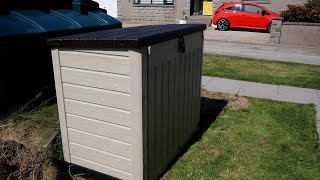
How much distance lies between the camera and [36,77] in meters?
4.64

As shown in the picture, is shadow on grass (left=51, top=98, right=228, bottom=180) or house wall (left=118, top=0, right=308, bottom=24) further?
house wall (left=118, top=0, right=308, bottom=24)

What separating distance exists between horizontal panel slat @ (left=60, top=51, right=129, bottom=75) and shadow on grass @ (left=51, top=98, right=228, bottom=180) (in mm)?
1210

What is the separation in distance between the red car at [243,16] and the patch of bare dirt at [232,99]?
12.7m

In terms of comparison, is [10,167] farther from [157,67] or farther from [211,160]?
[211,160]

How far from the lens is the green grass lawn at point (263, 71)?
794 cm

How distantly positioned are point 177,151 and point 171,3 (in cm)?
2158

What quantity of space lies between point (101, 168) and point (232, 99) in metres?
3.86

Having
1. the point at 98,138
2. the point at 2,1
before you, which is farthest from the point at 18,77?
the point at 98,138

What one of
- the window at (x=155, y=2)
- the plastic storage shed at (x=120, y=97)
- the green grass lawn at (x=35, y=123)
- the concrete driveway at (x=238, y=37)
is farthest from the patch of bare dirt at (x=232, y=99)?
the window at (x=155, y=2)

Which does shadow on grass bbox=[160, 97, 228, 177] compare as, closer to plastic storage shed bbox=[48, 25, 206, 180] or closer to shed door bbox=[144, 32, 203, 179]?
shed door bbox=[144, 32, 203, 179]

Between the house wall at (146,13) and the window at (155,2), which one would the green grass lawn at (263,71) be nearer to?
the house wall at (146,13)

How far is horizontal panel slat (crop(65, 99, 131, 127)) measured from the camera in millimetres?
3023

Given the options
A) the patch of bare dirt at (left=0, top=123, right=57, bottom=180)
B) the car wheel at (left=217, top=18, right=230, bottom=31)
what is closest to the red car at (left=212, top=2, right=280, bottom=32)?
the car wheel at (left=217, top=18, right=230, bottom=31)

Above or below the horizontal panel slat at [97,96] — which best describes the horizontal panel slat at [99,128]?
below
